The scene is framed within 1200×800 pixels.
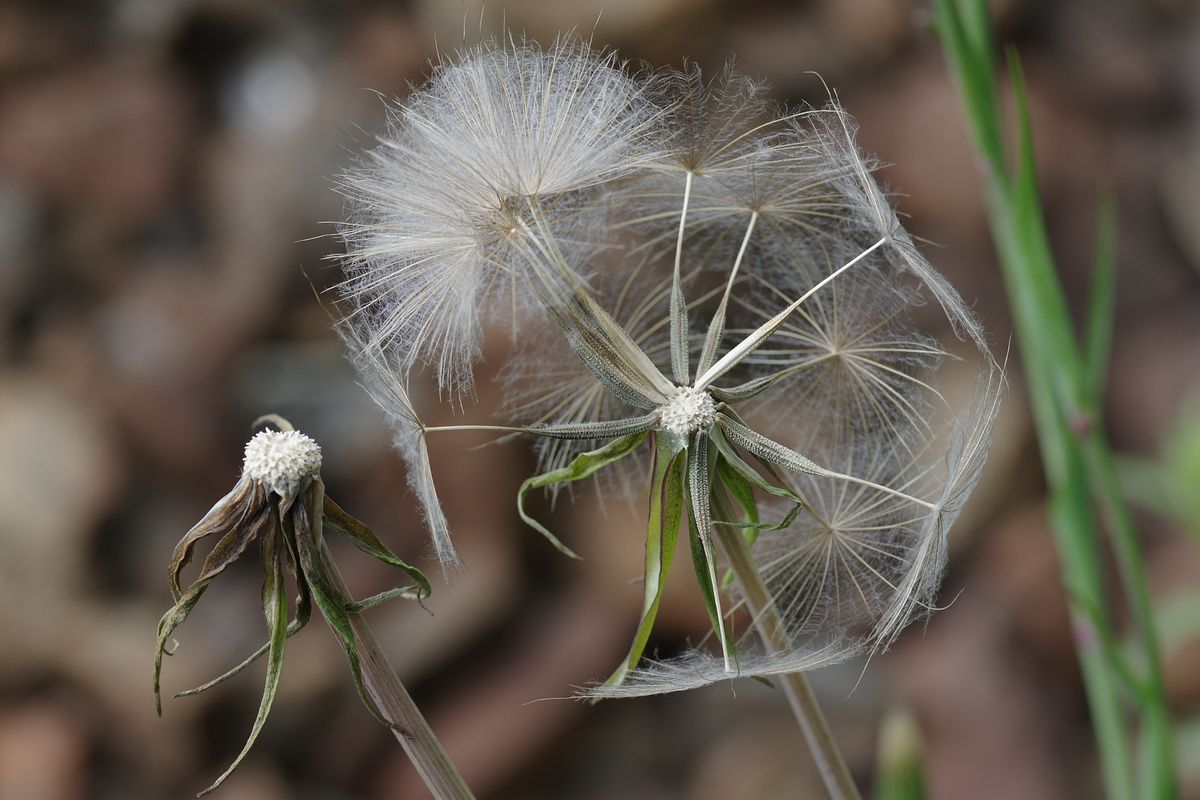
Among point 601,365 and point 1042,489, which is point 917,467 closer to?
point 601,365

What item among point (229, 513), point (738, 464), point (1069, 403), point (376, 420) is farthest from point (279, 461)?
point (376, 420)

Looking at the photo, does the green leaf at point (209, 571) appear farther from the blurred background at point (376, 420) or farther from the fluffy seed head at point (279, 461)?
the blurred background at point (376, 420)

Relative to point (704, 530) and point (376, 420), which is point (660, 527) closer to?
point (704, 530)

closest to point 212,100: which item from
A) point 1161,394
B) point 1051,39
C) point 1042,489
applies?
point 1051,39

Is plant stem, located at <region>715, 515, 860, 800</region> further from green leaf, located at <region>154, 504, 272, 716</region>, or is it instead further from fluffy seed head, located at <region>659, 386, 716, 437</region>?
Result: green leaf, located at <region>154, 504, 272, 716</region>

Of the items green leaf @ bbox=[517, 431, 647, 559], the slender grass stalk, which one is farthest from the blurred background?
green leaf @ bbox=[517, 431, 647, 559]

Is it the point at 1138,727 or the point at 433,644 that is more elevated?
the point at 433,644

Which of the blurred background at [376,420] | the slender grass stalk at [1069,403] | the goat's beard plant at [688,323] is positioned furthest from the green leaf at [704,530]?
the blurred background at [376,420]

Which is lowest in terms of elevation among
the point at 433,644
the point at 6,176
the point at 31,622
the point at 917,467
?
the point at 433,644
